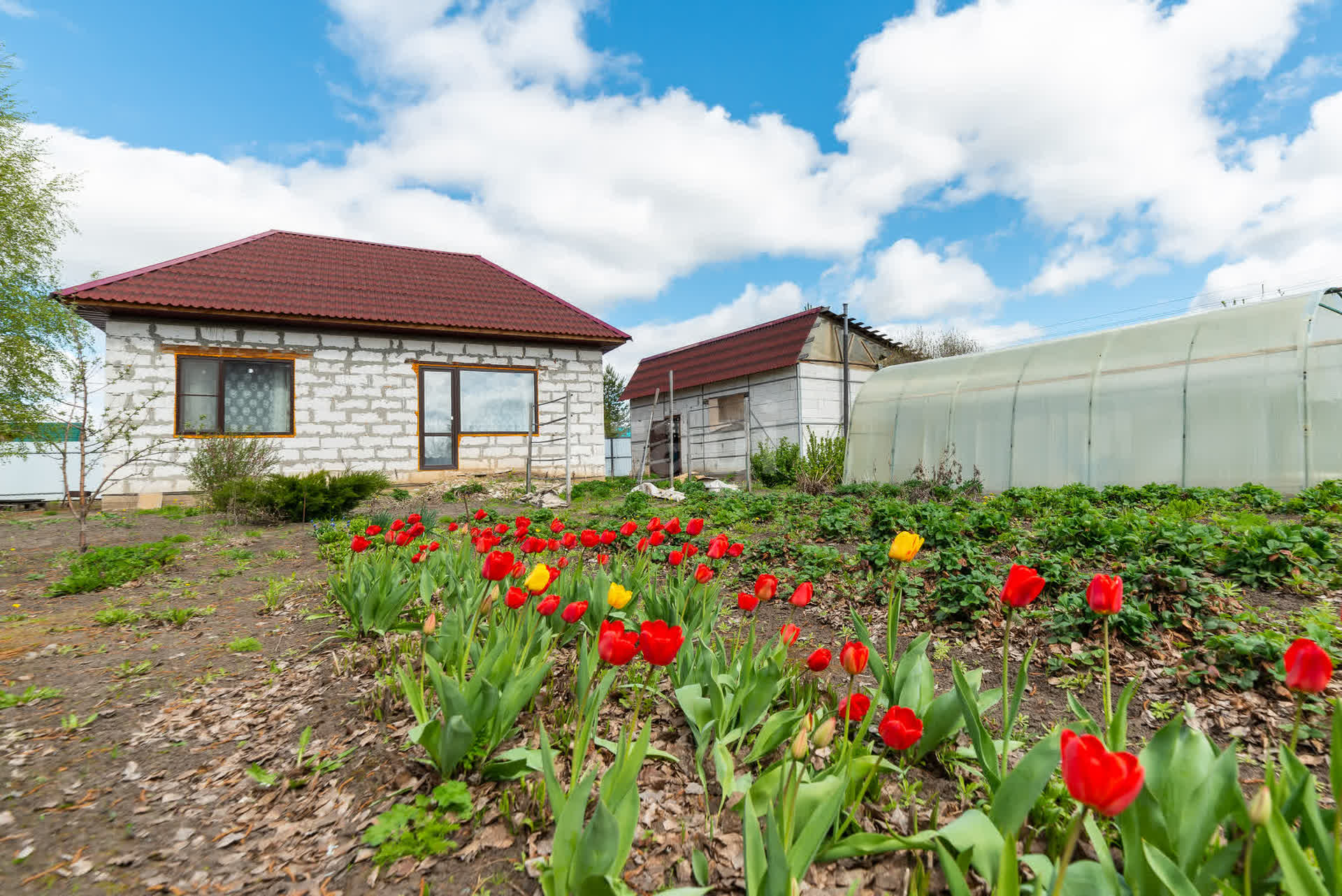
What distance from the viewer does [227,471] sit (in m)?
9.10

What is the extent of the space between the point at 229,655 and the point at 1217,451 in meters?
11.2

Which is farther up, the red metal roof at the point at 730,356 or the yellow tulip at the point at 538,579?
the red metal roof at the point at 730,356

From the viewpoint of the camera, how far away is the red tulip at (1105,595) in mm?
1718

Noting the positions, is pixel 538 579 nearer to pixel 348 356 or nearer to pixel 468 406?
pixel 468 406

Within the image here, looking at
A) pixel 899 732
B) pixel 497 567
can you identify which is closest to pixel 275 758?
pixel 497 567

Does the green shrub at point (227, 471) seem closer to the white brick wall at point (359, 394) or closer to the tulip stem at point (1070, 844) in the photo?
the white brick wall at point (359, 394)

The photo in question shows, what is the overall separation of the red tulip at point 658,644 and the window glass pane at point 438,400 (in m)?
11.5

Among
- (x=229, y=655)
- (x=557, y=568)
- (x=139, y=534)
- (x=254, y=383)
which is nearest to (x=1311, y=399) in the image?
(x=557, y=568)

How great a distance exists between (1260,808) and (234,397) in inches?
517

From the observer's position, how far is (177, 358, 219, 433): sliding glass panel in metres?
10.6

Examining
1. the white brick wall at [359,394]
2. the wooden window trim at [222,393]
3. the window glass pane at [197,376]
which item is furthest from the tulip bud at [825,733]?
the window glass pane at [197,376]

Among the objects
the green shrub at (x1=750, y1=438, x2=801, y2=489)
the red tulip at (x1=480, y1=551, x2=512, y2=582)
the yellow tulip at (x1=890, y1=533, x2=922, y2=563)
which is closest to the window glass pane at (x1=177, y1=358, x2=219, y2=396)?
the green shrub at (x1=750, y1=438, x2=801, y2=489)

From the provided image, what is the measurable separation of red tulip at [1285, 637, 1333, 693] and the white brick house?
10847 mm

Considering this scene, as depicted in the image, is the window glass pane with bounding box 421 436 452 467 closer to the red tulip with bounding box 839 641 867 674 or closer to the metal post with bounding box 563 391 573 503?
the metal post with bounding box 563 391 573 503
